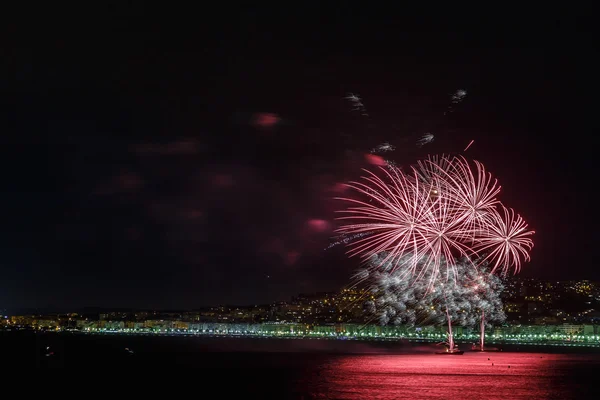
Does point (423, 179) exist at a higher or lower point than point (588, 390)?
higher

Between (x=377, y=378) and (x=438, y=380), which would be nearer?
(x=438, y=380)

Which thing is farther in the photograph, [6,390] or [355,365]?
[355,365]

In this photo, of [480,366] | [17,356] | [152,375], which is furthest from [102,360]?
[480,366]

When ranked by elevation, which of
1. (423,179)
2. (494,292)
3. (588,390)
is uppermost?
(423,179)

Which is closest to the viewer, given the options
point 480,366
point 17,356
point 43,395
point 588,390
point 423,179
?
point 423,179

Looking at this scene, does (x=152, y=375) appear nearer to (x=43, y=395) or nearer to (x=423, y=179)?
(x=43, y=395)

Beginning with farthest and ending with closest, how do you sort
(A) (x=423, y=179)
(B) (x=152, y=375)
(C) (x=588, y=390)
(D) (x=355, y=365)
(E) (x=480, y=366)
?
(D) (x=355, y=365)
(E) (x=480, y=366)
(B) (x=152, y=375)
(C) (x=588, y=390)
(A) (x=423, y=179)

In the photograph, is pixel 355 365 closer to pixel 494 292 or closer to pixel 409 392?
pixel 494 292
